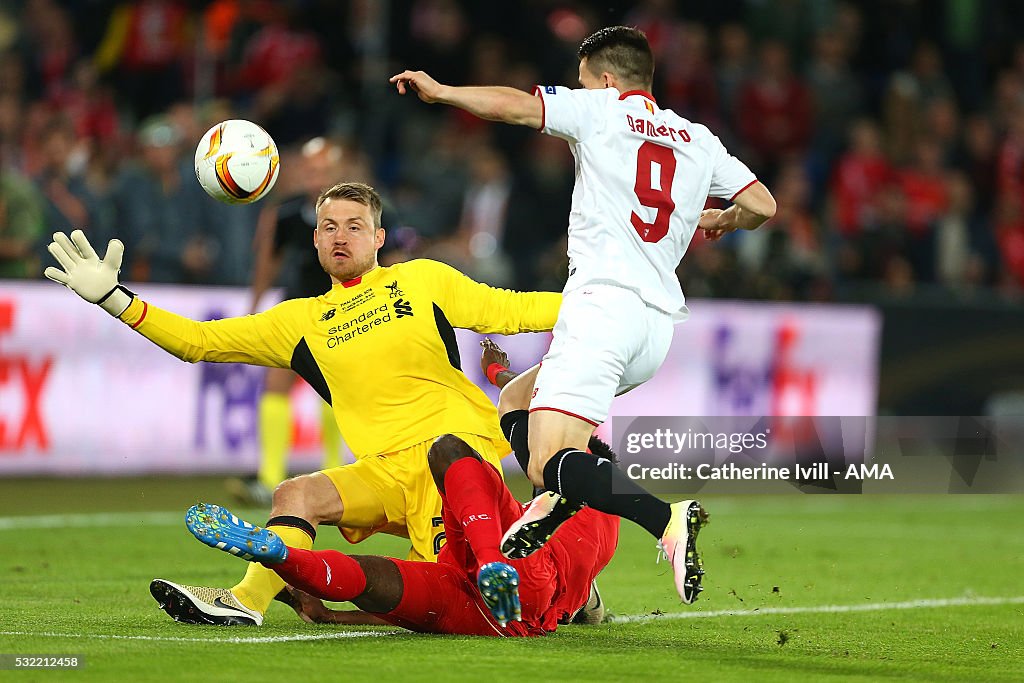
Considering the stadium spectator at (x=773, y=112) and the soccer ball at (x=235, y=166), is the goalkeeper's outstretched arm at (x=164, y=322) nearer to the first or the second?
the soccer ball at (x=235, y=166)

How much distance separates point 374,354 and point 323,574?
1062mm

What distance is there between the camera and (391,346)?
20.1 feet

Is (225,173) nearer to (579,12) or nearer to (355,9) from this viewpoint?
(355,9)

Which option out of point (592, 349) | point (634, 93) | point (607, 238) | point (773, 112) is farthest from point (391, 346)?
point (773, 112)

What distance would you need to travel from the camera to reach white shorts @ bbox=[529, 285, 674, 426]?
580 centimetres

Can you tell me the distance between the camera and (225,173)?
23.4 feet

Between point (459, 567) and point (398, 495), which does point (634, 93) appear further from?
point (459, 567)

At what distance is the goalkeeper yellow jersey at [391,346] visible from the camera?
6.15 meters

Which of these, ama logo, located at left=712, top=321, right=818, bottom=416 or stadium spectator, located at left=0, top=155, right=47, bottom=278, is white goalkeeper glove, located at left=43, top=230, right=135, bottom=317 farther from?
ama logo, located at left=712, top=321, right=818, bottom=416

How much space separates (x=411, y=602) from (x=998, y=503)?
9.15m

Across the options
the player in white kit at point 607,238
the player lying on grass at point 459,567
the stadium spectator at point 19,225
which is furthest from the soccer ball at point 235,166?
the stadium spectator at point 19,225

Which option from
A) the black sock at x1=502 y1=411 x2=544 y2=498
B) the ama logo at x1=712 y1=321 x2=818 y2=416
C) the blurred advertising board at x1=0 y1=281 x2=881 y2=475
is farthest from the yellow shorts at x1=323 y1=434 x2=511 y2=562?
the ama logo at x1=712 y1=321 x2=818 y2=416

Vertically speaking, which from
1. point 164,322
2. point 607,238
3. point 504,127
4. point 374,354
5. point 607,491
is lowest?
point 607,491

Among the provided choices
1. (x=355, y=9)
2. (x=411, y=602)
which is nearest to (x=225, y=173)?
(x=411, y=602)
